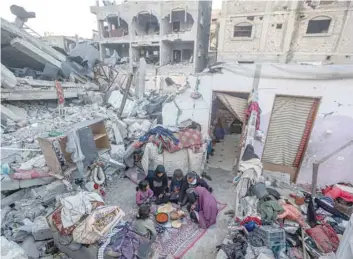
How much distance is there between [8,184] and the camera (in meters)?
4.45

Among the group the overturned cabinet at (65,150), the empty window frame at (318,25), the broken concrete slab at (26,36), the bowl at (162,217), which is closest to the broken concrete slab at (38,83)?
the broken concrete slab at (26,36)

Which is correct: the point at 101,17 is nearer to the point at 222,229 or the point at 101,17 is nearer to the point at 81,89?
the point at 81,89

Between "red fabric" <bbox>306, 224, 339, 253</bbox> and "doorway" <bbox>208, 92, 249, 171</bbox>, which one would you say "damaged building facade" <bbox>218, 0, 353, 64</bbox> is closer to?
"doorway" <bbox>208, 92, 249, 171</bbox>

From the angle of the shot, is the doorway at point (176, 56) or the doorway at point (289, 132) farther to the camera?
the doorway at point (176, 56)

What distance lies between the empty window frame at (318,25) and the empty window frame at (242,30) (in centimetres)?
414

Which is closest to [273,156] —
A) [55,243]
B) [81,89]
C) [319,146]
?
[319,146]

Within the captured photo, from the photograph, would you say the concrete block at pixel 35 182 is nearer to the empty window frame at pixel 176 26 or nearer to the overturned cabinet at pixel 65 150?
the overturned cabinet at pixel 65 150

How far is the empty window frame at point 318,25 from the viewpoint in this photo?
1404cm

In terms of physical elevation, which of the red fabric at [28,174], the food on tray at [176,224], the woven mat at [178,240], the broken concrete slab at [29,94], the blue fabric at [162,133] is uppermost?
the broken concrete slab at [29,94]

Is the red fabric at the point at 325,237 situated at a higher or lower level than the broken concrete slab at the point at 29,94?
lower

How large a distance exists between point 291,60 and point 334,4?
4111 millimetres

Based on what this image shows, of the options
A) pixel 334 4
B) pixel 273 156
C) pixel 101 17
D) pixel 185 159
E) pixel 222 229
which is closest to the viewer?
pixel 222 229

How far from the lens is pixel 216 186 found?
21.7 feet

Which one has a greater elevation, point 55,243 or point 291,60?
point 291,60
